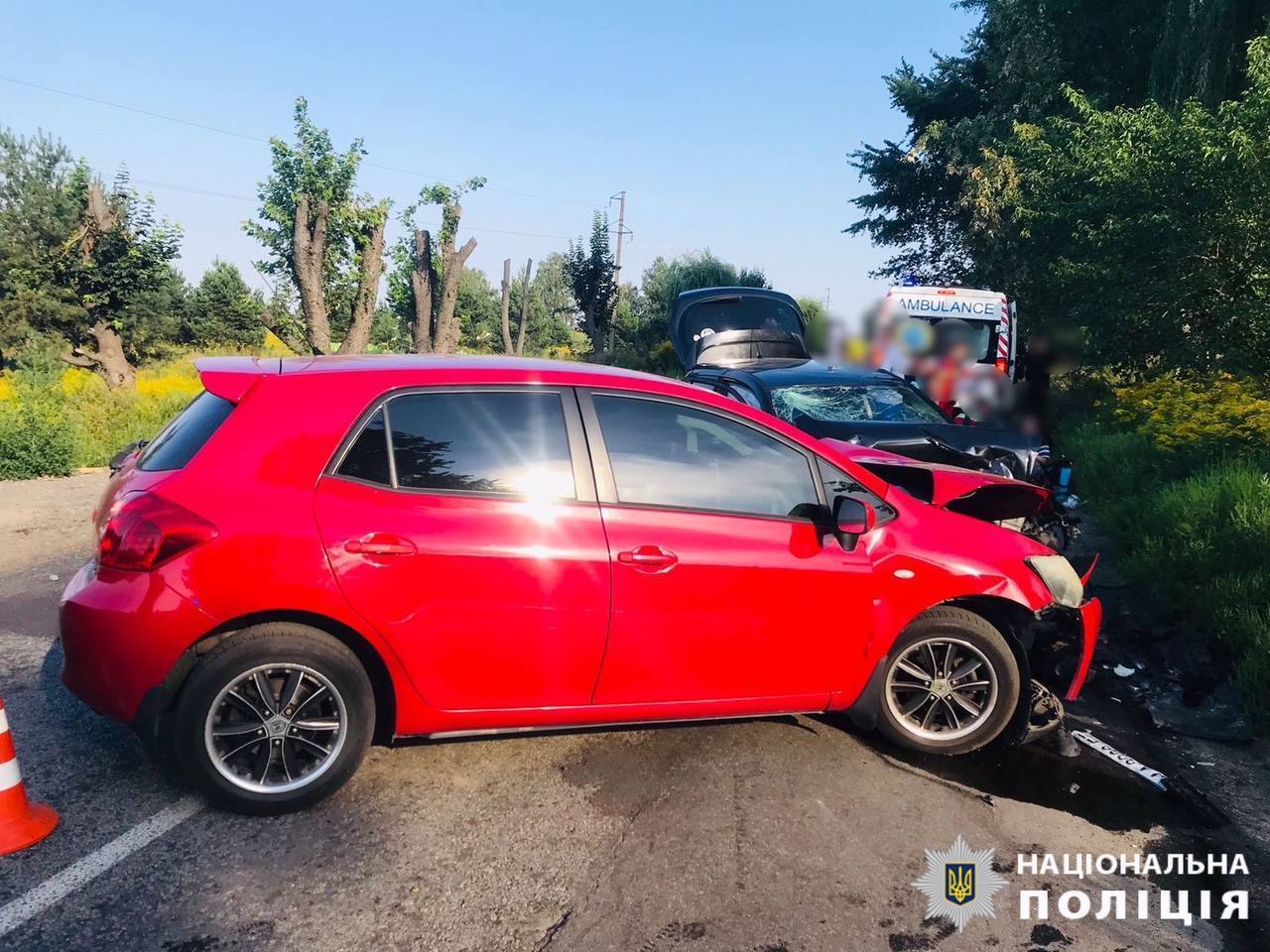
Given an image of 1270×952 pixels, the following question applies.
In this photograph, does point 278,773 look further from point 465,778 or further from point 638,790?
point 638,790

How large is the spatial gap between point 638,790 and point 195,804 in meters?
1.70

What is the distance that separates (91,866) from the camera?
2.98 metres

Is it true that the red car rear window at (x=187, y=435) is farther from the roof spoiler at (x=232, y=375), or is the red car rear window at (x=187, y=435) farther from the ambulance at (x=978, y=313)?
the ambulance at (x=978, y=313)

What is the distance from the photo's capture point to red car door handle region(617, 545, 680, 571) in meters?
3.47

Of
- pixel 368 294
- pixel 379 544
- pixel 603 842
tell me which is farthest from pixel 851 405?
pixel 368 294

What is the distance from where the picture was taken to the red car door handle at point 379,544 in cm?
322

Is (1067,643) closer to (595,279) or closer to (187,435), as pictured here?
(187,435)

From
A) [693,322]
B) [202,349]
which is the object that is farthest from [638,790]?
[202,349]

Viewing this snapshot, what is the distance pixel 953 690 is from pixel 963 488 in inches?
49.4

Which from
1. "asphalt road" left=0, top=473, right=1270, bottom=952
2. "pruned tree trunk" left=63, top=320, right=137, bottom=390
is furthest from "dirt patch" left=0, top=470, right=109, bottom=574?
"pruned tree trunk" left=63, top=320, right=137, bottom=390

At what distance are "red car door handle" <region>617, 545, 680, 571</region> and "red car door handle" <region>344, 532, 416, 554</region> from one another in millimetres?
806

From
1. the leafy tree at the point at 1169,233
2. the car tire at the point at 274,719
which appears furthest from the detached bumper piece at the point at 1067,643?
the leafy tree at the point at 1169,233

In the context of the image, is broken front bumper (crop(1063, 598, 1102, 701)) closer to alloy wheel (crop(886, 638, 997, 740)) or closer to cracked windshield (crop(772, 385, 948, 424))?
alloy wheel (crop(886, 638, 997, 740))

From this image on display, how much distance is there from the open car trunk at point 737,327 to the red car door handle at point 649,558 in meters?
10.3
